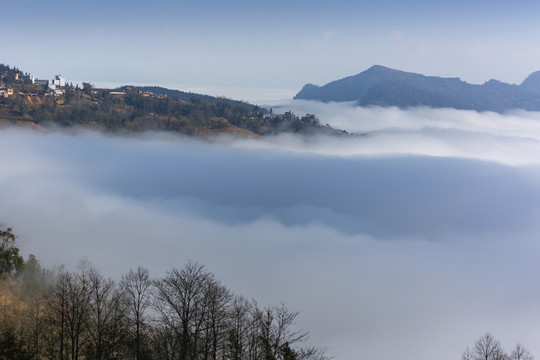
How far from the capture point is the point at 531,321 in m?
131

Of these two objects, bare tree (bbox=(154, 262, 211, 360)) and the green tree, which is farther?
the green tree

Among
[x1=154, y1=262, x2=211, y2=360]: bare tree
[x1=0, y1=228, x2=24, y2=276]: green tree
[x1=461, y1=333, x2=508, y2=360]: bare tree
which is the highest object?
[x1=0, y1=228, x2=24, y2=276]: green tree

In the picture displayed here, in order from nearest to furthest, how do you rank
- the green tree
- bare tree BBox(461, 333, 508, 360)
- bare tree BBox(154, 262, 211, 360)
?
bare tree BBox(154, 262, 211, 360) → bare tree BBox(461, 333, 508, 360) → the green tree

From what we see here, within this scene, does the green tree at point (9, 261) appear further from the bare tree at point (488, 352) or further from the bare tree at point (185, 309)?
the bare tree at point (488, 352)

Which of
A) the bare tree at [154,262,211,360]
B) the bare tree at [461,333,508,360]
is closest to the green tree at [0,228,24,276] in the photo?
the bare tree at [154,262,211,360]

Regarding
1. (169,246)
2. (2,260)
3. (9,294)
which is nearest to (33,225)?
(169,246)

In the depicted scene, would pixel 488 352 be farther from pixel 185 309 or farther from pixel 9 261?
pixel 9 261

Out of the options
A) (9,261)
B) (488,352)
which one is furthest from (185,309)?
(9,261)

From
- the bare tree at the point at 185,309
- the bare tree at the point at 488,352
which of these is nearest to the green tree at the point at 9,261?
the bare tree at the point at 185,309

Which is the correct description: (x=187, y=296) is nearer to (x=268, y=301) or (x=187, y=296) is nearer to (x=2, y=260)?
(x=2, y=260)

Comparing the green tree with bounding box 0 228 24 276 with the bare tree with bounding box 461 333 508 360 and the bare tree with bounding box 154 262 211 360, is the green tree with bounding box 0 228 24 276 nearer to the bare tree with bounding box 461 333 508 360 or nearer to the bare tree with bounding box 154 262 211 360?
the bare tree with bounding box 154 262 211 360

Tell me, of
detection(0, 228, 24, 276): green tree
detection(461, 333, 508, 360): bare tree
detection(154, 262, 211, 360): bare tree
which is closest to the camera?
detection(154, 262, 211, 360): bare tree

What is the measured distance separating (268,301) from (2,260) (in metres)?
63.5

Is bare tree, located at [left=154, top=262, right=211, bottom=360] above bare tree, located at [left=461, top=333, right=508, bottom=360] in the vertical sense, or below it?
above
